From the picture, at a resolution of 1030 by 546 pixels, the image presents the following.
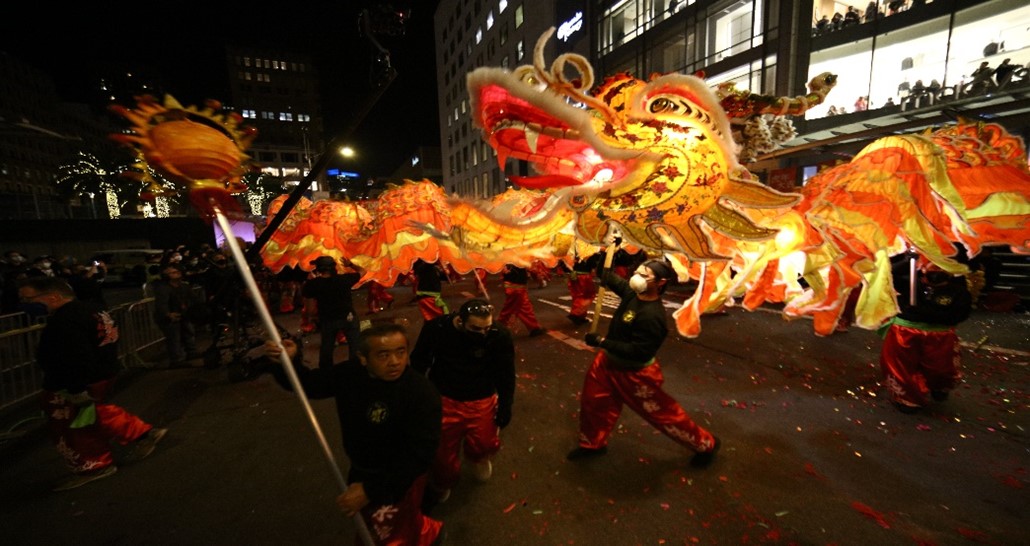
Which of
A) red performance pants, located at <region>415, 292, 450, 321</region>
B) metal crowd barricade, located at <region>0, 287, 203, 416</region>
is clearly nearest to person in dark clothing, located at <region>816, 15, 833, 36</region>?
red performance pants, located at <region>415, 292, 450, 321</region>

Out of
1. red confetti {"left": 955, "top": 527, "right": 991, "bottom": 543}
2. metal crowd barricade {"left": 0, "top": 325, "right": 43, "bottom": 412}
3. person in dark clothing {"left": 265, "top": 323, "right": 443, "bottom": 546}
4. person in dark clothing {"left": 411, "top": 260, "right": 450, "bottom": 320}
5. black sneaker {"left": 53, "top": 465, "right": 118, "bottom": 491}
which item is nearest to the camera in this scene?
person in dark clothing {"left": 265, "top": 323, "right": 443, "bottom": 546}

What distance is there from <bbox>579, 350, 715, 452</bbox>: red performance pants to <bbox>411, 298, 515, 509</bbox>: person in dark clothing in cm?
82

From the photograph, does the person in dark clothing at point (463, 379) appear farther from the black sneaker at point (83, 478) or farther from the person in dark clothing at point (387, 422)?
the black sneaker at point (83, 478)

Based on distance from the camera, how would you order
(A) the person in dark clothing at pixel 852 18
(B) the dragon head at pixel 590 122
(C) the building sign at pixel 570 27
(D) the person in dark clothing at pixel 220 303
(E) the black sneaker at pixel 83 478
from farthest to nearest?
(C) the building sign at pixel 570 27 < (A) the person in dark clothing at pixel 852 18 < (E) the black sneaker at pixel 83 478 < (B) the dragon head at pixel 590 122 < (D) the person in dark clothing at pixel 220 303

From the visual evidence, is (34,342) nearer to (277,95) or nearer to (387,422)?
(387,422)

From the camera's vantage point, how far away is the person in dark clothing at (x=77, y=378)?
124 inches

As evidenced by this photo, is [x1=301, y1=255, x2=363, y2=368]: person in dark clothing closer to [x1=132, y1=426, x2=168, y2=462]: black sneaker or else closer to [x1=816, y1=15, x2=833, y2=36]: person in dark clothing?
[x1=132, y1=426, x2=168, y2=462]: black sneaker

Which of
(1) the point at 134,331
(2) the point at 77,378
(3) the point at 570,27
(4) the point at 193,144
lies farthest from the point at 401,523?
(3) the point at 570,27

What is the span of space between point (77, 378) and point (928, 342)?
7.63m

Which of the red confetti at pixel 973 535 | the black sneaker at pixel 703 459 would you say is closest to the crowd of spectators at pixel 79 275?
the black sneaker at pixel 703 459

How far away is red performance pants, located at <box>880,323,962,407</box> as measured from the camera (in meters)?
4.07

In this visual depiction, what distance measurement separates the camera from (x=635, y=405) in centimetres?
327

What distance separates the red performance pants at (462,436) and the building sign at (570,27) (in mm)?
24510

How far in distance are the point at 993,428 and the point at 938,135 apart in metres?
2.78
